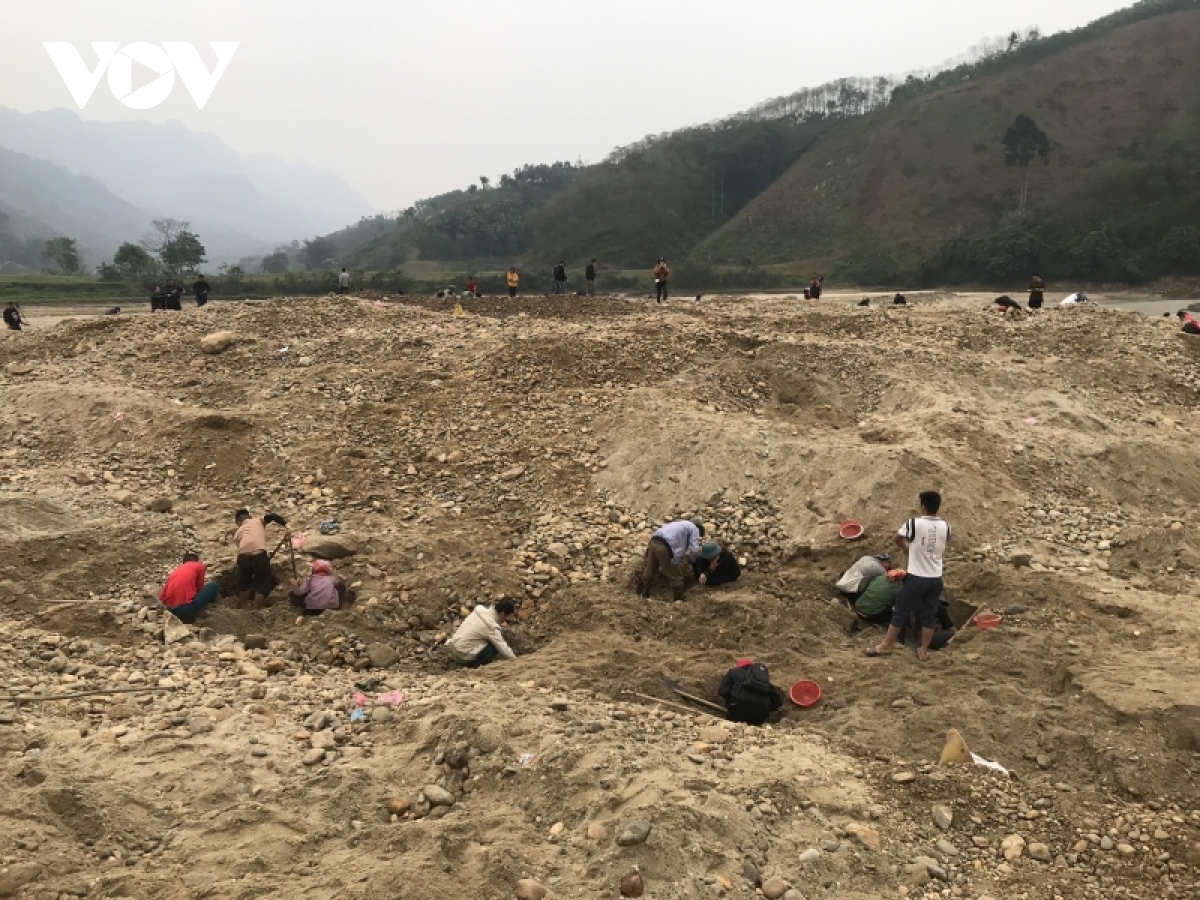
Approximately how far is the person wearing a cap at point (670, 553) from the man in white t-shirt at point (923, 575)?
5.55 ft

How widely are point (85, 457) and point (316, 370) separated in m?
3.03

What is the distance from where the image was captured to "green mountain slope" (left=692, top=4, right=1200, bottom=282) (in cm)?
3659

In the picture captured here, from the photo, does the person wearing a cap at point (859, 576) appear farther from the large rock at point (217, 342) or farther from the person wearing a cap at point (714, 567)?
the large rock at point (217, 342)

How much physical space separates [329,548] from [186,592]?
127 cm

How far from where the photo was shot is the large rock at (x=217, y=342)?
1180 centimetres

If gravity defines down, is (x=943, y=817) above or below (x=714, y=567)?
below

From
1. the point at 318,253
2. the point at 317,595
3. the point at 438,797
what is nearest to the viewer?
the point at 438,797

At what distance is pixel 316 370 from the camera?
35.6 ft

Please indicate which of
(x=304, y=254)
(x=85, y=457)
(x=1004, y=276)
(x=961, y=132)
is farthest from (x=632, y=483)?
(x=304, y=254)

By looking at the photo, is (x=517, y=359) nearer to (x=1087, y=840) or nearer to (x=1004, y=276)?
(x=1087, y=840)

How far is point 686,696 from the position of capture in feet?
16.5

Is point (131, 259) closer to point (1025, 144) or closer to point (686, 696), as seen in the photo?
point (686, 696)

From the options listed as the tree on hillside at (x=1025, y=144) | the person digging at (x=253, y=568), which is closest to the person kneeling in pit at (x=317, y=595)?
the person digging at (x=253, y=568)

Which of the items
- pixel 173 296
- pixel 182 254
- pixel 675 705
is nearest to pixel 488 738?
pixel 675 705
